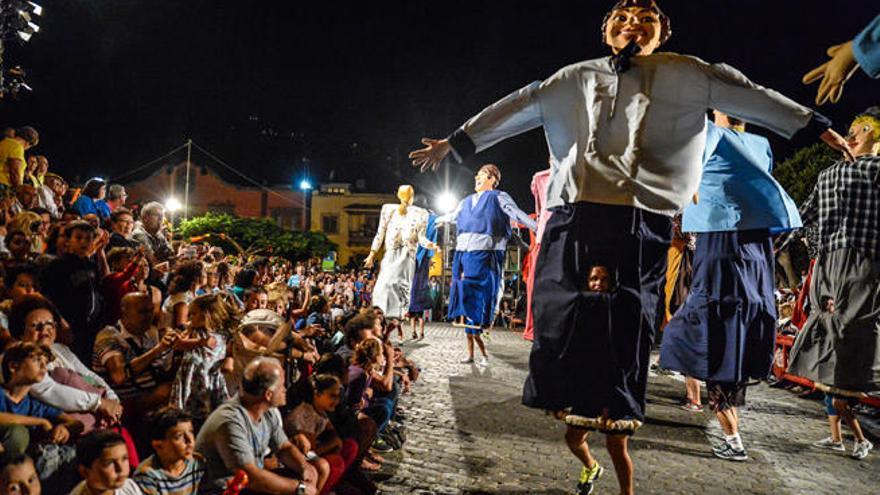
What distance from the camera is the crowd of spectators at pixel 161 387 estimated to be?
3010 millimetres

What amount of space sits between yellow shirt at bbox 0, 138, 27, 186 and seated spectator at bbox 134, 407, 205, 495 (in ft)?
20.8

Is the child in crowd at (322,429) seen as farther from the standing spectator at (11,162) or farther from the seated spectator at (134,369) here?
the standing spectator at (11,162)

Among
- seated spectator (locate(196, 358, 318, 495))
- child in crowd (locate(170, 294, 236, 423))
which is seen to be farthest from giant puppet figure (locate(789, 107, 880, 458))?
child in crowd (locate(170, 294, 236, 423))

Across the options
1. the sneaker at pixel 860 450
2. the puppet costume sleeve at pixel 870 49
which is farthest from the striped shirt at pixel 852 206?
the puppet costume sleeve at pixel 870 49

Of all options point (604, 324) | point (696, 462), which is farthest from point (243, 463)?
point (696, 462)

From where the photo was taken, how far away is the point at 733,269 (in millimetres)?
4582

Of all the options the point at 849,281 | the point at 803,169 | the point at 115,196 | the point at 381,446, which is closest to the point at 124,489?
the point at 381,446

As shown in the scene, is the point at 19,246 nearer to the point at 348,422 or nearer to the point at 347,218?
the point at 348,422

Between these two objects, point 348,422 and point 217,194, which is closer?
point 348,422

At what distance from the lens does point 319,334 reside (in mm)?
6605

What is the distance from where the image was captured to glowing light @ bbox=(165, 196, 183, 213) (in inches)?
1853

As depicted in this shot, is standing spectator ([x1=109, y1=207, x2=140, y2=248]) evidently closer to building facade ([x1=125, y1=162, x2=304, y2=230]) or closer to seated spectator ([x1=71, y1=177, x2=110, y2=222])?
seated spectator ([x1=71, y1=177, x2=110, y2=222])

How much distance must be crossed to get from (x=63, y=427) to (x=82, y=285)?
165cm

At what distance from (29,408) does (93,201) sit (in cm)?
575
